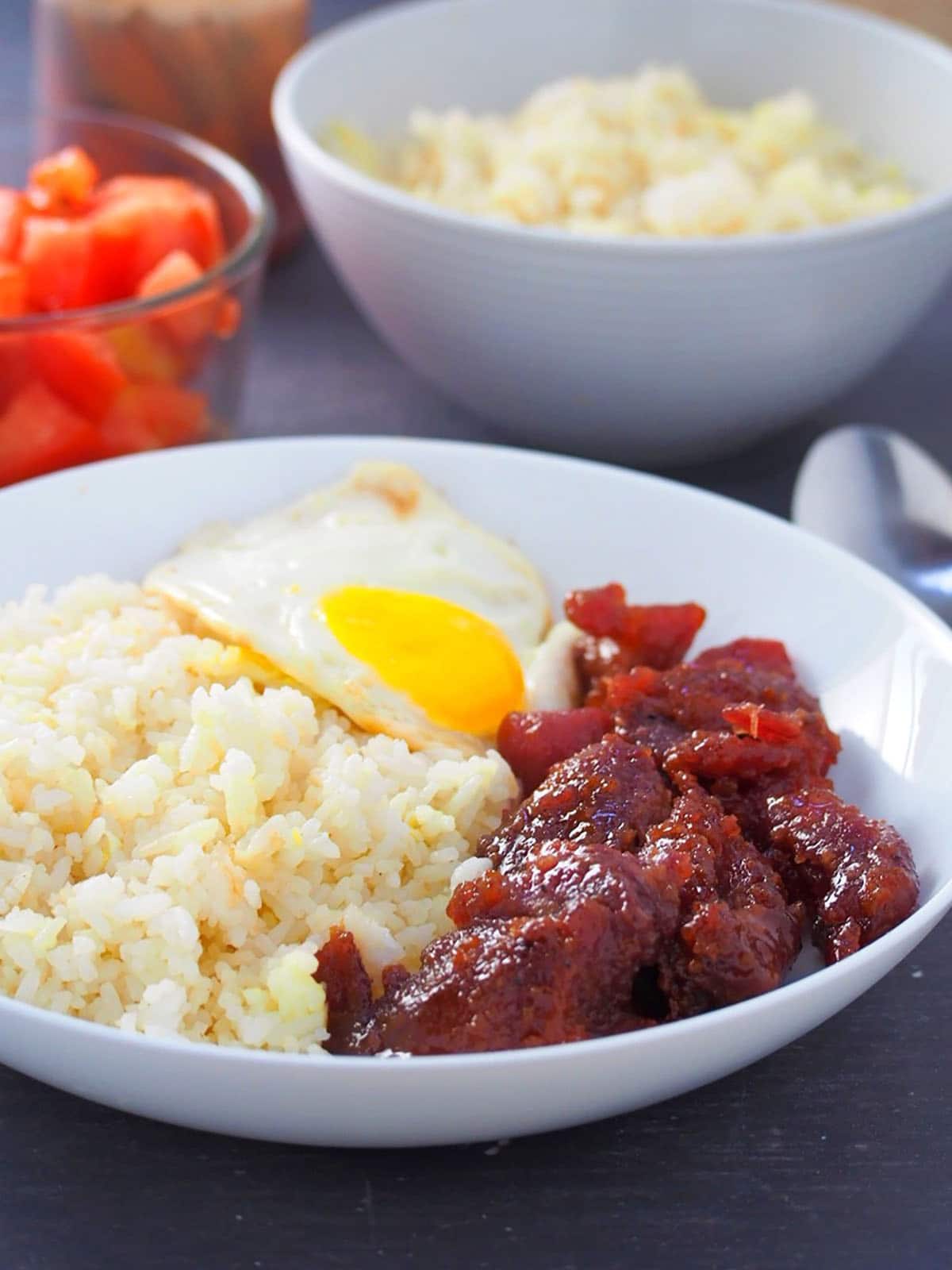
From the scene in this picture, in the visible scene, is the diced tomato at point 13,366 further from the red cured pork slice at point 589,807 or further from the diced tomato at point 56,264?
the red cured pork slice at point 589,807

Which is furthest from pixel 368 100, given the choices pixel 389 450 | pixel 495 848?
pixel 495 848

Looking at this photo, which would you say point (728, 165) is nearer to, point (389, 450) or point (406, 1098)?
point (389, 450)

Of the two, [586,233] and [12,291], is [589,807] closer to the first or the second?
[586,233]

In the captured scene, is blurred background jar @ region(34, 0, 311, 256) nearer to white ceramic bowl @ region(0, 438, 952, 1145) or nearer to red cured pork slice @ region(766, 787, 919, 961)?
white ceramic bowl @ region(0, 438, 952, 1145)

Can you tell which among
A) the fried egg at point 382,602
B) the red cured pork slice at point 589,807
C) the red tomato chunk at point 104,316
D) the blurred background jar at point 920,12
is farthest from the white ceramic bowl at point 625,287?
the blurred background jar at point 920,12

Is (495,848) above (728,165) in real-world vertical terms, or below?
below
